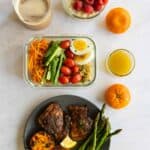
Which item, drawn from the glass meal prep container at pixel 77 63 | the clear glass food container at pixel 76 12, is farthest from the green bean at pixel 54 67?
the clear glass food container at pixel 76 12

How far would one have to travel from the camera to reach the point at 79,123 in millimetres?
1358

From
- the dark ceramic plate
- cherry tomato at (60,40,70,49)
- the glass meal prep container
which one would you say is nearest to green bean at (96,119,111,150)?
the dark ceramic plate

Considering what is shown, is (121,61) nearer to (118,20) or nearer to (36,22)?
(118,20)

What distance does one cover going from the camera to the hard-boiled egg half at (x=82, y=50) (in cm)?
138

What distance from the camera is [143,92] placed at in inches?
56.0

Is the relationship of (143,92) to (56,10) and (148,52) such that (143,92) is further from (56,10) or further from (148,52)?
(56,10)

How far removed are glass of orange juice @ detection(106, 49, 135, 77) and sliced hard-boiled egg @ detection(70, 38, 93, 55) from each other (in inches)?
2.9

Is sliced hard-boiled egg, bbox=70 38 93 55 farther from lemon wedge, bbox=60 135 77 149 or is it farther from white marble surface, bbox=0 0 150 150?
lemon wedge, bbox=60 135 77 149

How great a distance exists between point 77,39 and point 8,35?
0.20 m

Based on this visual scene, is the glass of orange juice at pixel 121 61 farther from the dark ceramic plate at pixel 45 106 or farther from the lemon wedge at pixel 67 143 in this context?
the lemon wedge at pixel 67 143

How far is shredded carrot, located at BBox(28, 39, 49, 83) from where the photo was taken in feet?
4.51

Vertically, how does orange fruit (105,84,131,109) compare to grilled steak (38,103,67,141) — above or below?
above

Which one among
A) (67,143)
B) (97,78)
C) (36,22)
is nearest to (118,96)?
(97,78)

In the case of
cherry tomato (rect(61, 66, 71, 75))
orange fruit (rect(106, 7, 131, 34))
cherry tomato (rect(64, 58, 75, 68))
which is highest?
orange fruit (rect(106, 7, 131, 34))
